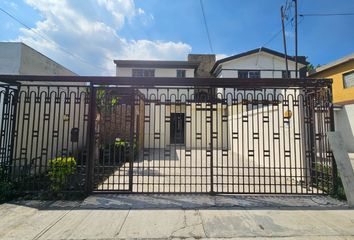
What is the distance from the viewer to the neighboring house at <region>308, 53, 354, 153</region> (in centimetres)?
1047

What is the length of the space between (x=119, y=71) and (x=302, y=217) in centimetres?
1611

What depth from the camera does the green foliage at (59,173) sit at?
14.8ft

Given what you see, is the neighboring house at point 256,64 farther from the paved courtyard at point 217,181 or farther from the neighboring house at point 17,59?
the neighboring house at point 17,59

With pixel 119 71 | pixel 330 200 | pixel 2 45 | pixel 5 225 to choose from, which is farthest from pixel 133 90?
pixel 119 71

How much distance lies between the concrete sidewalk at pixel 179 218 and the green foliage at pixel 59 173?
369mm

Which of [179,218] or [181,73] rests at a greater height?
[181,73]

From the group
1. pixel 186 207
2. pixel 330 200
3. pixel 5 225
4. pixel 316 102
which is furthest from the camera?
pixel 316 102

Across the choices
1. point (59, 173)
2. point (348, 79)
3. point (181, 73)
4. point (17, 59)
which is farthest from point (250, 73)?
point (59, 173)

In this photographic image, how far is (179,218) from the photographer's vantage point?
3561 mm

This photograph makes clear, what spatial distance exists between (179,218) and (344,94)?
497 inches

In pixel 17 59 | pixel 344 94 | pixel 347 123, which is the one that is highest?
pixel 344 94

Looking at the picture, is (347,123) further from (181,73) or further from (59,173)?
(59,173)

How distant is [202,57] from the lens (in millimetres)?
20391

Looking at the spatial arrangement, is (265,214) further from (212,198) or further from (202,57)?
(202,57)
